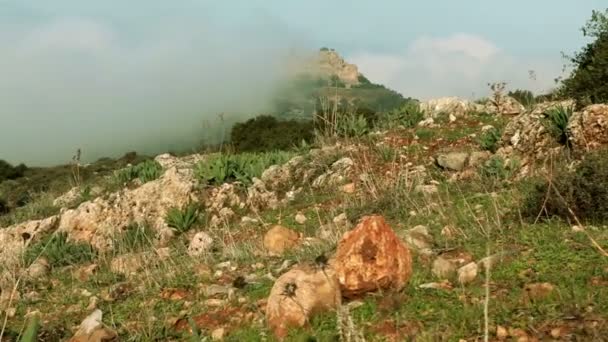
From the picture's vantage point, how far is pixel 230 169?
11219 mm

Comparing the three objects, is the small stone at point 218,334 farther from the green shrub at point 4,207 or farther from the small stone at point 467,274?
the green shrub at point 4,207

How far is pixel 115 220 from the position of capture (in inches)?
410

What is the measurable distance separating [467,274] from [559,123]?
5.01 meters

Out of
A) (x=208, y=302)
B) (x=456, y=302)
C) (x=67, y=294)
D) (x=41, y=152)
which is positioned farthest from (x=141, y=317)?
(x=41, y=152)

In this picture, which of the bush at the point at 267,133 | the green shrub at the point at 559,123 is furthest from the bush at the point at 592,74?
the bush at the point at 267,133

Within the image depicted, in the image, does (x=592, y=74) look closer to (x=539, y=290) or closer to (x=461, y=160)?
(x=461, y=160)

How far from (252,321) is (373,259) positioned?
0.95 m

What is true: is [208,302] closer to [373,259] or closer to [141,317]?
[141,317]

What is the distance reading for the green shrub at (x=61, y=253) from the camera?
8.94m

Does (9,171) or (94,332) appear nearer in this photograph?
(94,332)

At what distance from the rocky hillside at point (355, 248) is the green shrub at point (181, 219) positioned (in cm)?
3

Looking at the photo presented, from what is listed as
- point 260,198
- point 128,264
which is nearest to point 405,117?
point 260,198

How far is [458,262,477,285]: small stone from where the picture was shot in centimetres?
418

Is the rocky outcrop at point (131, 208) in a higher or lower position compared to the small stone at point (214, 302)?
→ lower
